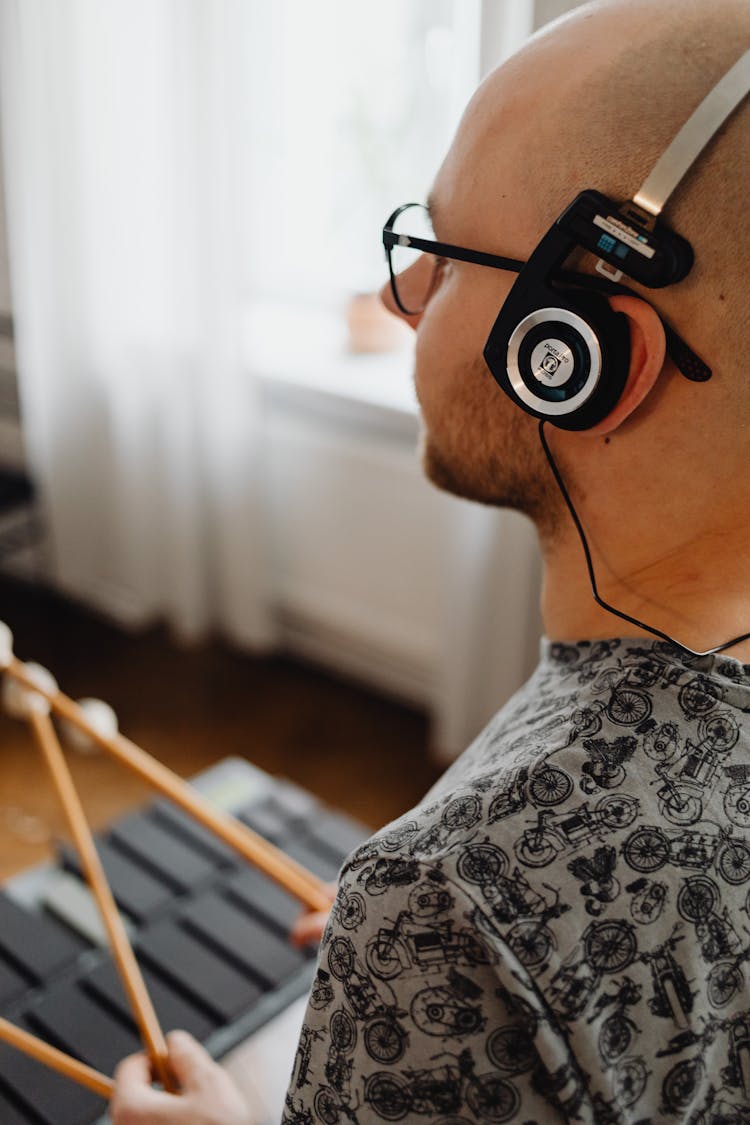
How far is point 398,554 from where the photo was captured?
2.37m

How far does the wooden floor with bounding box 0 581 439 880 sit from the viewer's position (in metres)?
2.20

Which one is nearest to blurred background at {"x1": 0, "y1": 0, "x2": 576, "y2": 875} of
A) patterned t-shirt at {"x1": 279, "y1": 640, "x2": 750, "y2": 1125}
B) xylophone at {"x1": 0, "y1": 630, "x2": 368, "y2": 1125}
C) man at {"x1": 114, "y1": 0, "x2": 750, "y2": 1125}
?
xylophone at {"x1": 0, "y1": 630, "x2": 368, "y2": 1125}

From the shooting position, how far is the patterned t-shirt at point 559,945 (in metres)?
0.62

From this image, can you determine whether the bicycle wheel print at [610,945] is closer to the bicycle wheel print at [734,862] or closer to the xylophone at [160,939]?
the bicycle wheel print at [734,862]

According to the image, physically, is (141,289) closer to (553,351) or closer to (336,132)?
(336,132)

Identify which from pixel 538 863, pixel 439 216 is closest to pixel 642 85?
pixel 439 216

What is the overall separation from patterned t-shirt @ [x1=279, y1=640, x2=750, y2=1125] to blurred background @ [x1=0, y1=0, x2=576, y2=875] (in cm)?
131

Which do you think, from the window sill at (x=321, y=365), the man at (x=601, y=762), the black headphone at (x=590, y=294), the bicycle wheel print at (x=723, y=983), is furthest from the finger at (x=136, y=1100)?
the window sill at (x=321, y=365)

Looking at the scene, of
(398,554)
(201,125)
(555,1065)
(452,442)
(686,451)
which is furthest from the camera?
(398,554)

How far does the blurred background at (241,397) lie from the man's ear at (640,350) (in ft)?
4.10

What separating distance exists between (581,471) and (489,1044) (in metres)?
0.40

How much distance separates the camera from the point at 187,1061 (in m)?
0.98

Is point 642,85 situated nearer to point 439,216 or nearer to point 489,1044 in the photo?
point 439,216

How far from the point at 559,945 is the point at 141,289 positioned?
212 centimetres
